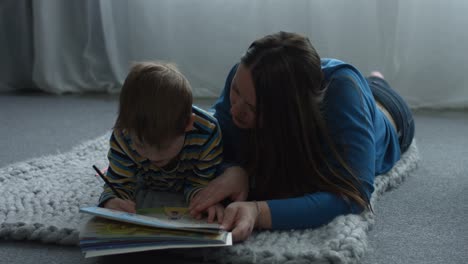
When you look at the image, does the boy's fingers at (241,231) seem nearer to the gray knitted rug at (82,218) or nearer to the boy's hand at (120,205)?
the gray knitted rug at (82,218)

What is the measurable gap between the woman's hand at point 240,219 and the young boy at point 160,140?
28 mm

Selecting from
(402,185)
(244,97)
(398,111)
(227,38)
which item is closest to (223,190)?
(244,97)

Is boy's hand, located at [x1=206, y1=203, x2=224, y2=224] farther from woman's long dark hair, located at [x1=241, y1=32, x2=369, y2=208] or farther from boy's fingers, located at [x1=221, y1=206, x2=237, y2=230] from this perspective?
woman's long dark hair, located at [x1=241, y1=32, x2=369, y2=208]

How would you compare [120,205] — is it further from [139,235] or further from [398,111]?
[398,111]

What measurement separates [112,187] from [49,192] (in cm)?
22

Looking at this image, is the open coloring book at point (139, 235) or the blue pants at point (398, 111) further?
the blue pants at point (398, 111)

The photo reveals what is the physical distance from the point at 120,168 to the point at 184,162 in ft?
0.37

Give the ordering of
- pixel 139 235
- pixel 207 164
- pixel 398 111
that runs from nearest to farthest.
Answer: pixel 139 235, pixel 207 164, pixel 398 111

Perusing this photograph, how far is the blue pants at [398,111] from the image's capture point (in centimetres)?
151

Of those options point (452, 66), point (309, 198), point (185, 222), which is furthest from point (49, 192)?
point (452, 66)

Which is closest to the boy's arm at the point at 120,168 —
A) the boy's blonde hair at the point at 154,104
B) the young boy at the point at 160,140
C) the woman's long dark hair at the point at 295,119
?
the young boy at the point at 160,140

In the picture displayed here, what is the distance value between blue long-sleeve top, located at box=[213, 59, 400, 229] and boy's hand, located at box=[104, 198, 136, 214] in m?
0.23

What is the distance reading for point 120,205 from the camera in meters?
1.07

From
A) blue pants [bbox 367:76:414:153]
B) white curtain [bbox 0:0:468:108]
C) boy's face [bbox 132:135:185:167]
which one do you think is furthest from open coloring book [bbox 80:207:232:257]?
white curtain [bbox 0:0:468:108]
